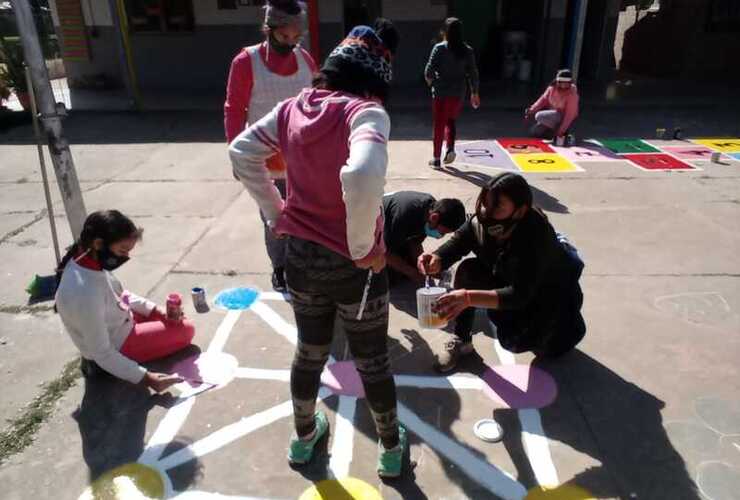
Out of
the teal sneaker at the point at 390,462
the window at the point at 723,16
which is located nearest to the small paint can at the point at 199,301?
the teal sneaker at the point at 390,462

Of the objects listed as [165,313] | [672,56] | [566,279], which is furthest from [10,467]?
[672,56]

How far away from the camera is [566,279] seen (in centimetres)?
286

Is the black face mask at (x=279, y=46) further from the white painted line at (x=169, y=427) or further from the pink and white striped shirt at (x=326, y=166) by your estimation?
the white painted line at (x=169, y=427)

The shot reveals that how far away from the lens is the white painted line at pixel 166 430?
2.49 meters

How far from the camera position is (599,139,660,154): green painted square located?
7.39 m

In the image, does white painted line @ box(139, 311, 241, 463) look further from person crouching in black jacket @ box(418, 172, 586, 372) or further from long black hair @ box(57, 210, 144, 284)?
person crouching in black jacket @ box(418, 172, 586, 372)

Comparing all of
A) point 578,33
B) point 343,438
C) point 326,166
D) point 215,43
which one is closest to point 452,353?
point 343,438

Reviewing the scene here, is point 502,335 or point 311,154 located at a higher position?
point 311,154

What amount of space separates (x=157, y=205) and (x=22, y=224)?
1.25 meters

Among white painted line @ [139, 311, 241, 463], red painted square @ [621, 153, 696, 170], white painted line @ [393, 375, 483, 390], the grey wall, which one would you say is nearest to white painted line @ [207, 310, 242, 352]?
white painted line @ [139, 311, 241, 463]

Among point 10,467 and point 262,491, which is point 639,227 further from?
point 10,467

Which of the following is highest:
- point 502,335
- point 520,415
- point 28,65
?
point 28,65

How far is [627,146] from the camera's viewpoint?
25.1 ft

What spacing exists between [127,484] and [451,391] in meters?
1.60
